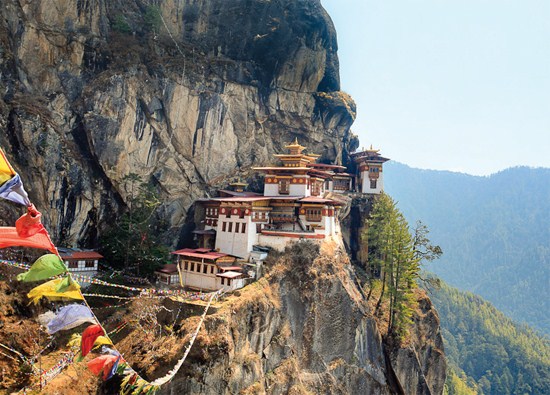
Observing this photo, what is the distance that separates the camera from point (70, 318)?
43.4ft

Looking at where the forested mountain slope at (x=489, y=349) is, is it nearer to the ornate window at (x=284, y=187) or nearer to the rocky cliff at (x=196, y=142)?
the rocky cliff at (x=196, y=142)

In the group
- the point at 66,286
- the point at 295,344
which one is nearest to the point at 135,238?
the point at 295,344

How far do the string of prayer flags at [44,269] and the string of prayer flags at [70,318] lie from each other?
255 cm

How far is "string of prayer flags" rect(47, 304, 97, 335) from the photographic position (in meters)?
13.1

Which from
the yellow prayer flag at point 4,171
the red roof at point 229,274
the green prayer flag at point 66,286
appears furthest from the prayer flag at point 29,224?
the red roof at point 229,274

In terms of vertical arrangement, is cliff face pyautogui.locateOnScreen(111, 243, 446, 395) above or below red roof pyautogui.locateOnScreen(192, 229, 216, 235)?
below

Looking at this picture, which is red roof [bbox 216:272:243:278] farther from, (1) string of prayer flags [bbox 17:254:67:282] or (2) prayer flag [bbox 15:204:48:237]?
(2) prayer flag [bbox 15:204:48:237]

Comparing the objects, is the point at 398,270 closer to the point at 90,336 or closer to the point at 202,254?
the point at 202,254

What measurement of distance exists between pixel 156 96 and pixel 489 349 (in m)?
120

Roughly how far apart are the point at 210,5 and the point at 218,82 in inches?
389

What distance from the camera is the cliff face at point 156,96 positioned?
33594 millimetres

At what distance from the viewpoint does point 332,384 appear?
31.9 metres

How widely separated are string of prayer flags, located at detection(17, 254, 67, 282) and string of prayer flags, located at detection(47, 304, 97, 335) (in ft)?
8.38

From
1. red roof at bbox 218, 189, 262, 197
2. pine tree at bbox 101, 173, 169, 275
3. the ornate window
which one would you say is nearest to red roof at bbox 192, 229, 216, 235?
pine tree at bbox 101, 173, 169, 275
